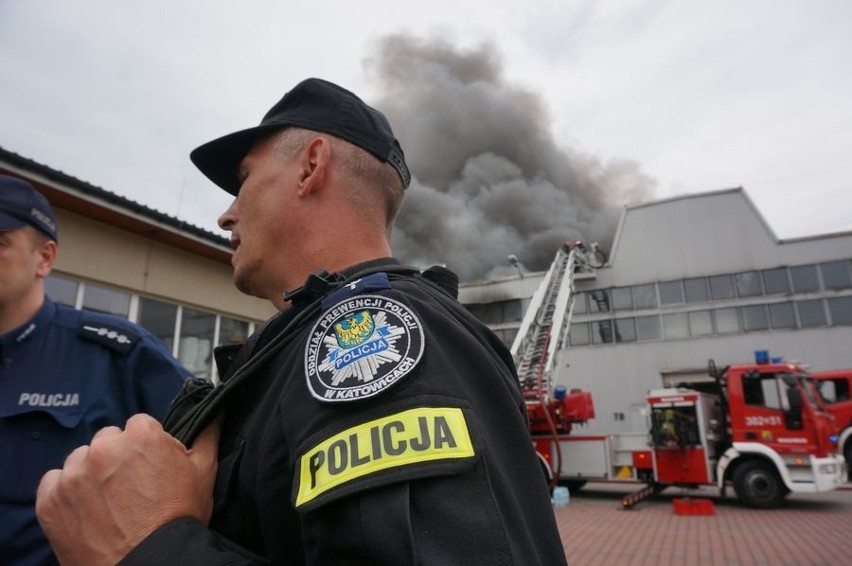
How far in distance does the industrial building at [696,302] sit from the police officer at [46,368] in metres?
19.7

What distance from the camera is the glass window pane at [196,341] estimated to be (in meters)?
5.74

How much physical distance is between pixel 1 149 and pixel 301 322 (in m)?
4.32

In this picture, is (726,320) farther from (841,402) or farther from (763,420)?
(763,420)

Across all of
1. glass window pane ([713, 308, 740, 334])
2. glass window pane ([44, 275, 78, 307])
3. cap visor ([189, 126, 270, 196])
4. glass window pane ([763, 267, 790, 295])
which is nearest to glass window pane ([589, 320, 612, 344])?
glass window pane ([713, 308, 740, 334])

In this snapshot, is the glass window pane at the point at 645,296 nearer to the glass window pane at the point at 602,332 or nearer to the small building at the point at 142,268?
the glass window pane at the point at 602,332

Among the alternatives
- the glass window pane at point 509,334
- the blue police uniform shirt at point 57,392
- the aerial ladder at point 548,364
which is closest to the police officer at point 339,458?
the blue police uniform shirt at point 57,392

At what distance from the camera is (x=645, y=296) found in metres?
22.1

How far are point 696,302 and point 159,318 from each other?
67.3ft

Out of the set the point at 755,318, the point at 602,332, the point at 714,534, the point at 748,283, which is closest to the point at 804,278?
the point at 748,283

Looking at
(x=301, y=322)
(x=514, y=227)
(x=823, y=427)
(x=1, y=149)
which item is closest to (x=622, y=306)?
(x=823, y=427)

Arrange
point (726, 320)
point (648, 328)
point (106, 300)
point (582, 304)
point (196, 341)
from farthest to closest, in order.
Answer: point (582, 304) → point (648, 328) → point (726, 320) → point (196, 341) → point (106, 300)

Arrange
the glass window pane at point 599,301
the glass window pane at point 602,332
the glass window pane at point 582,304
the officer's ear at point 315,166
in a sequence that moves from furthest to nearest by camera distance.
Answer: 1. the glass window pane at point 582,304
2. the glass window pane at point 599,301
3. the glass window pane at point 602,332
4. the officer's ear at point 315,166

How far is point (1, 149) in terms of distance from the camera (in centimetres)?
407

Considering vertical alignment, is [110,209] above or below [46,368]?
above
